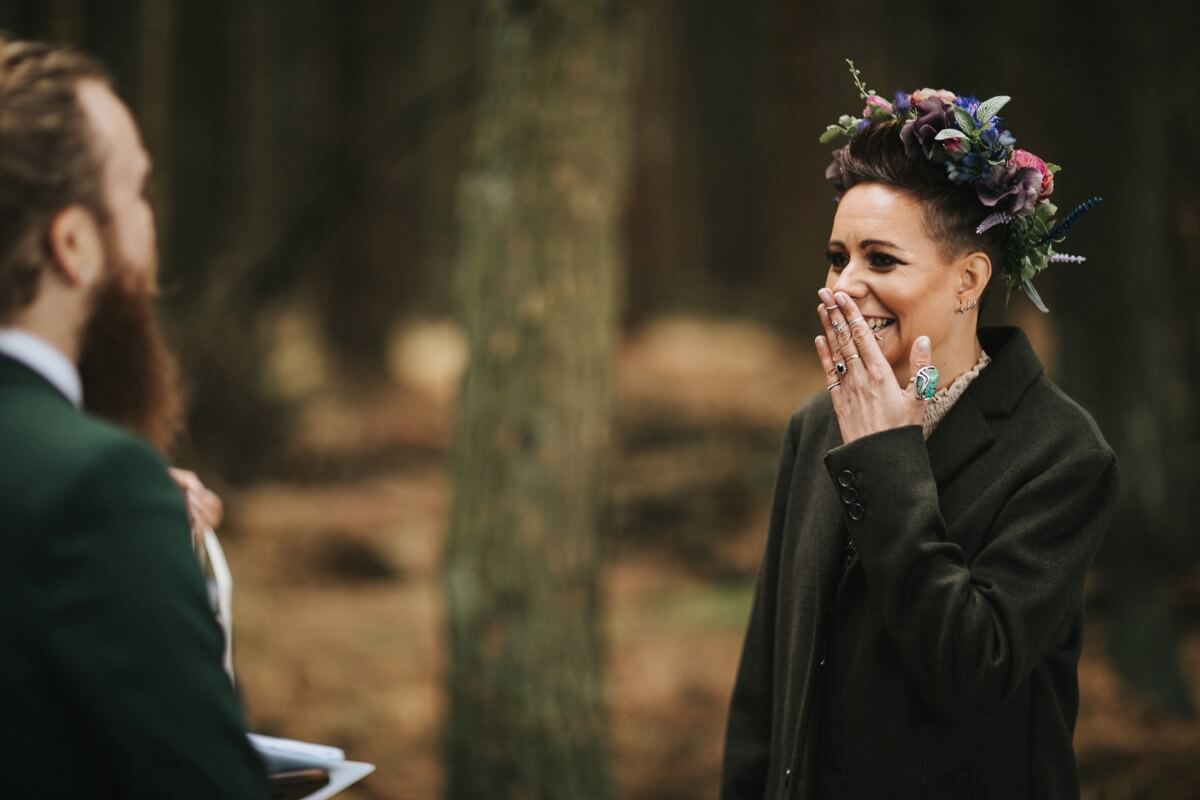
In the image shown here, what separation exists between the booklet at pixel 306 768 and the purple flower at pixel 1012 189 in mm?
1581

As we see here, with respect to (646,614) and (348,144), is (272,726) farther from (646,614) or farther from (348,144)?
(348,144)

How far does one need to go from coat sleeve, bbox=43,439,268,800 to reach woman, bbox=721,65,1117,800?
3.93 feet

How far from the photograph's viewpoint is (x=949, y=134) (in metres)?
2.26

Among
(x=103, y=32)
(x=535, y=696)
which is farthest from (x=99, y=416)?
(x=103, y=32)

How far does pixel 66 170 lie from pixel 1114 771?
16.8 ft

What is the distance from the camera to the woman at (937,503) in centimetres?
213

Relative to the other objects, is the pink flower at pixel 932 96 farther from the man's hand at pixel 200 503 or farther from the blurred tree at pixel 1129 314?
the blurred tree at pixel 1129 314

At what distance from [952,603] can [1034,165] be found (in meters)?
0.90

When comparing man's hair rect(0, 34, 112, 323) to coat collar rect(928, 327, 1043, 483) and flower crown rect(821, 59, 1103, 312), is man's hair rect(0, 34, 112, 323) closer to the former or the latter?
flower crown rect(821, 59, 1103, 312)

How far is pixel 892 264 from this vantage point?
2314 millimetres

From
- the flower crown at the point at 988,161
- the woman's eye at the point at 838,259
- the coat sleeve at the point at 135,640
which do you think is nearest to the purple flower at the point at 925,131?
the flower crown at the point at 988,161

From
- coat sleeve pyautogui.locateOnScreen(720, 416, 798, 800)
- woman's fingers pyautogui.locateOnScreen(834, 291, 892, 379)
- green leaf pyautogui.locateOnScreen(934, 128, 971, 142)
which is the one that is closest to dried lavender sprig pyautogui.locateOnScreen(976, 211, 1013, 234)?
green leaf pyautogui.locateOnScreen(934, 128, 971, 142)

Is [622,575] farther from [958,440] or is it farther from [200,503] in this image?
[200,503]

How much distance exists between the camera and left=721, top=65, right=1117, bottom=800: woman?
2135 mm
